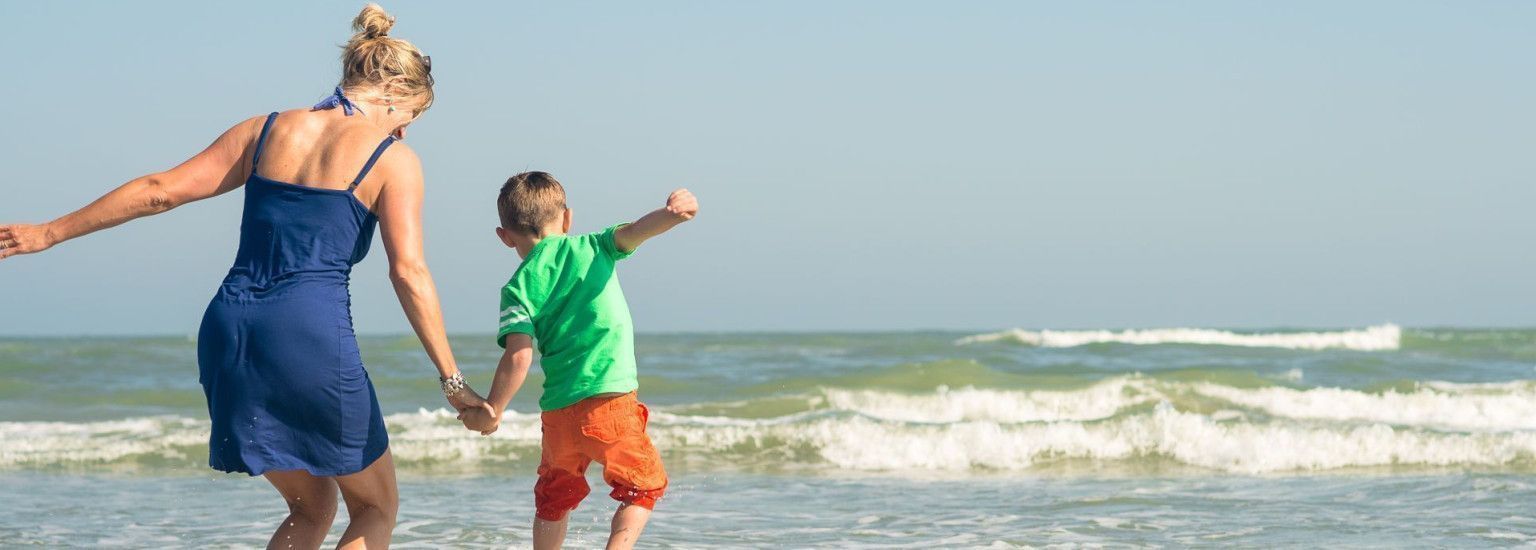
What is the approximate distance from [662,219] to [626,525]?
0.98m

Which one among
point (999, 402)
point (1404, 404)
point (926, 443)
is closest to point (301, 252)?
point (926, 443)

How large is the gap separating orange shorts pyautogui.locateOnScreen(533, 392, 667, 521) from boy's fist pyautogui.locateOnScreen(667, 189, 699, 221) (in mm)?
606

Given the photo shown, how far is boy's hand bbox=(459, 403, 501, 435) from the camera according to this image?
135 inches

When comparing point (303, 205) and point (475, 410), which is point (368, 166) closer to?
point (303, 205)

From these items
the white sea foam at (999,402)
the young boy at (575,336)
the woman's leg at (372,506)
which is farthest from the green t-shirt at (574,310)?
the white sea foam at (999,402)

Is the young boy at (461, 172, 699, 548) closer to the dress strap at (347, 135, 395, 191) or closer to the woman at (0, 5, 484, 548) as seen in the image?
the woman at (0, 5, 484, 548)

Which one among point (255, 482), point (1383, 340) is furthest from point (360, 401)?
point (1383, 340)

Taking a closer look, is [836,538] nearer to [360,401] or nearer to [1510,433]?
[360,401]

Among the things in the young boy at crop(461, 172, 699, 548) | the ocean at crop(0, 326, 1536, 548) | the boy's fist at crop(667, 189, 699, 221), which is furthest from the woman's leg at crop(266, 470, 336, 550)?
the ocean at crop(0, 326, 1536, 548)

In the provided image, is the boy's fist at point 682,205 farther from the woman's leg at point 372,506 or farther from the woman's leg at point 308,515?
the woman's leg at point 308,515

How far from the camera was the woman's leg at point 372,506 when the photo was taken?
336 centimetres

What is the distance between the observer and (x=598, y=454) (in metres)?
3.82

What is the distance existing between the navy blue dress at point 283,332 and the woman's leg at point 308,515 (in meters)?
0.24

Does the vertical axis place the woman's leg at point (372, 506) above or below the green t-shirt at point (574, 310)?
below
